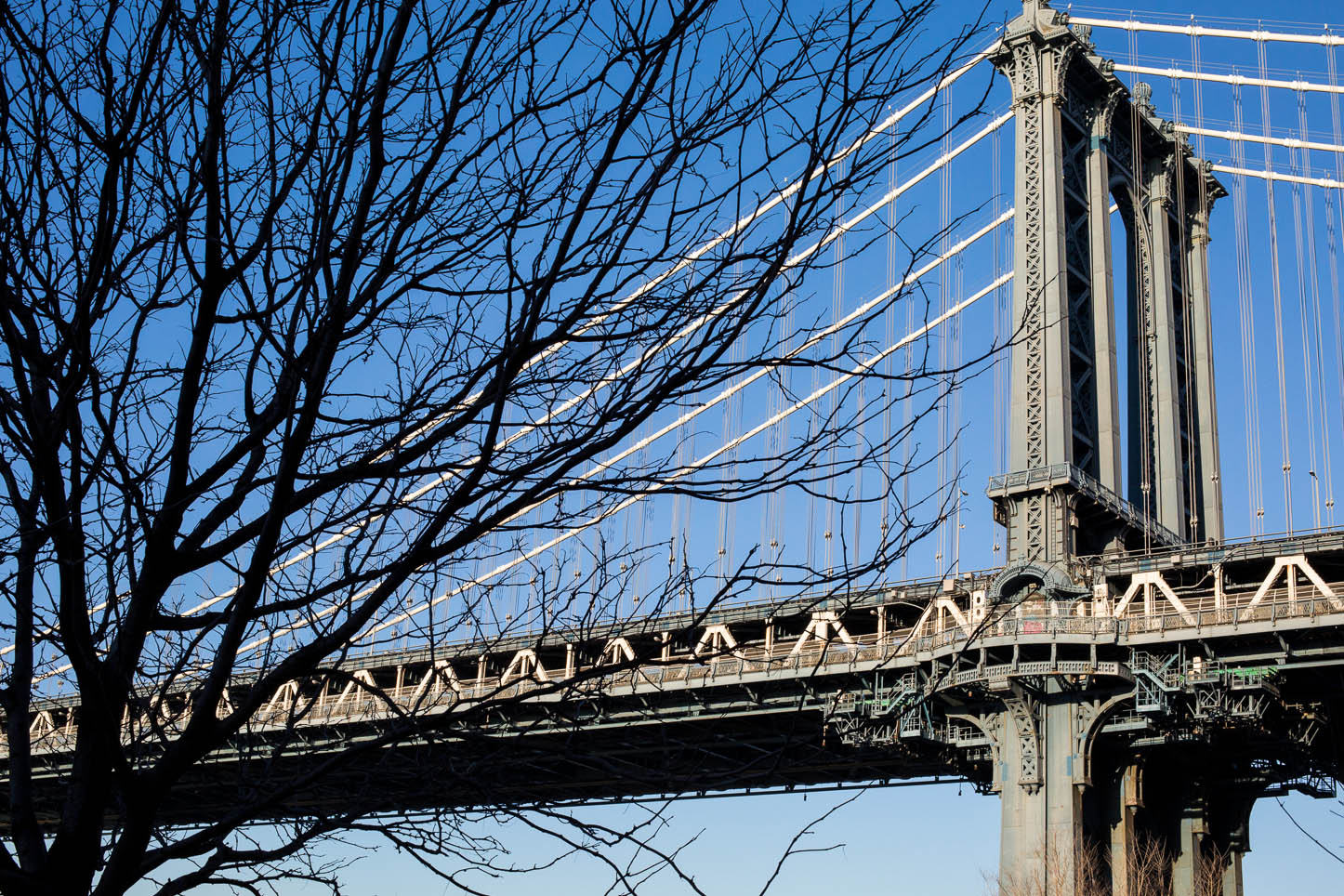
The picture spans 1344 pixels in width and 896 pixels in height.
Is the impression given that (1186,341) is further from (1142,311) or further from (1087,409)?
(1087,409)

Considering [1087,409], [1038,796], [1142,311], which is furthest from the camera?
[1142,311]

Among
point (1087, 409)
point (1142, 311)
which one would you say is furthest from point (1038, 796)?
point (1142, 311)

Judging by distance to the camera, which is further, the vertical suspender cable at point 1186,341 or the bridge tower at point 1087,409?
the vertical suspender cable at point 1186,341

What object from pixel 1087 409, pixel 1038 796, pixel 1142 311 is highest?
pixel 1142 311

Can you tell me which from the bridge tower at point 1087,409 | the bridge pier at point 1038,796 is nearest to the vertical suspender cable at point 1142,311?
the bridge tower at point 1087,409

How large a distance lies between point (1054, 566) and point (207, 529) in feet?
106

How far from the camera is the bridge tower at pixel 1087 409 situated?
35.9 metres

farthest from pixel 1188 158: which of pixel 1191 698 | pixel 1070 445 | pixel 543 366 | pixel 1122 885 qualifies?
pixel 543 366

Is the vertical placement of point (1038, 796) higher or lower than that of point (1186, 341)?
lower

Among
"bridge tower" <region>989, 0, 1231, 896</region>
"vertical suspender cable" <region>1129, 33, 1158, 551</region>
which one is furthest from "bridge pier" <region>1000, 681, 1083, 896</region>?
"vertical suspender cable" <region>1129, 33, 1158, 551</region>

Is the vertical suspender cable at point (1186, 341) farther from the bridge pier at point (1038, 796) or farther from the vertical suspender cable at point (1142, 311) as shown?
the bridge pier at point (1038, 796)

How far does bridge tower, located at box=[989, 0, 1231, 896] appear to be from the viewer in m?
35.9

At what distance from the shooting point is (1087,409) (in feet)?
133

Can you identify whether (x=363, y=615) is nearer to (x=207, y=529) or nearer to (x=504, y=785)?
(x=207, y=529)
